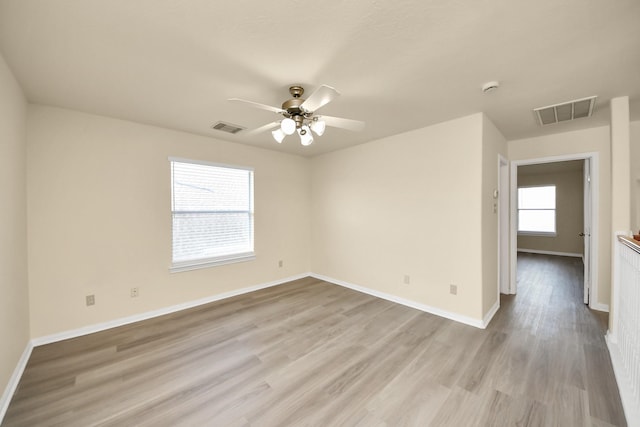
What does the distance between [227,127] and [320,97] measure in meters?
2.00

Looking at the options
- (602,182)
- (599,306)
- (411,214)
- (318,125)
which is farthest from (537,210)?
(318,125)

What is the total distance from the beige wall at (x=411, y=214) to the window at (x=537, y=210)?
6337mm

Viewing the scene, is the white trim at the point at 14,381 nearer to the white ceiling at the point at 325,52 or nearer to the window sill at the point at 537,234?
the white ceiling at the point at 325,52

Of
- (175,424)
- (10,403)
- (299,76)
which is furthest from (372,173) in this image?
(10,403)

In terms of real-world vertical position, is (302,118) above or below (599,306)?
above

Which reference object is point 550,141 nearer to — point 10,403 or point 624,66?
point 624,66

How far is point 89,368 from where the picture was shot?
7.22ft

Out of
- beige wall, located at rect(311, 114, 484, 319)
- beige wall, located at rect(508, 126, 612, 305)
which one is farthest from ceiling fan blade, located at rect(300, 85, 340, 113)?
beige wall, located at rect(508, 126, 612, 305)

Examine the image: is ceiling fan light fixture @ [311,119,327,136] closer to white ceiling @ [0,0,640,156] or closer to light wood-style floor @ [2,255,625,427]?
white ceiling @ [0,0,640,156]

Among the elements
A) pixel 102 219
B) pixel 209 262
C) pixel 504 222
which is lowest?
pixel 209 262

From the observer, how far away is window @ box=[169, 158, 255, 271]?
350 centimetres

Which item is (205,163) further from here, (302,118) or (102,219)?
(302,118)

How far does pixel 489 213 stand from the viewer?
124 inches

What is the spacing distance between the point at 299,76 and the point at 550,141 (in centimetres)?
378
